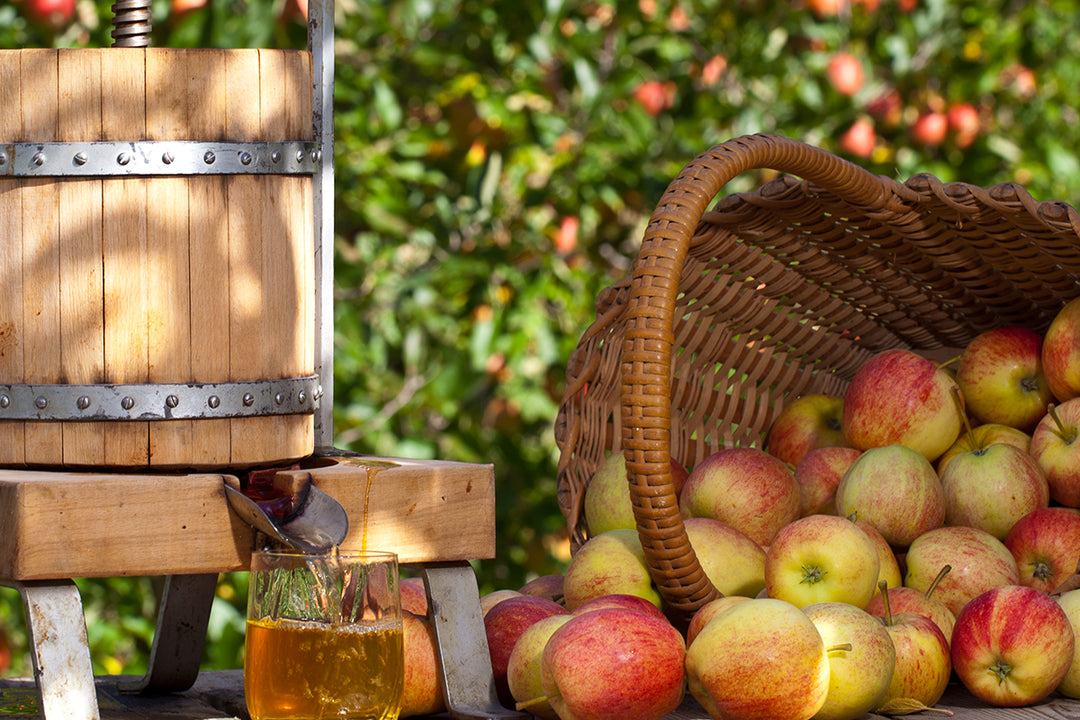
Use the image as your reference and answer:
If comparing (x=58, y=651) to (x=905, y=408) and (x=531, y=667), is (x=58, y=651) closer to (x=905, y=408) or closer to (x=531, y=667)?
(x=531, y=667)

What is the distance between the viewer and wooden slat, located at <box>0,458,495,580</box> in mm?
1090

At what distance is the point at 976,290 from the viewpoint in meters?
1.78

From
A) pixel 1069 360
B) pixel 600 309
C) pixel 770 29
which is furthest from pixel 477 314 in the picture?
pixel 1069 360

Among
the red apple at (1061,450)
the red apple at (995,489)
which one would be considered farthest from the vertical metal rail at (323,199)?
the red apple at (1061,450)

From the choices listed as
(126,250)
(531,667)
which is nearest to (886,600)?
(531,667)

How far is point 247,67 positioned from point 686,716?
0.76 metres

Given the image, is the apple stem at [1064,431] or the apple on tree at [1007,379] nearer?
the apple stem at [1064,431]

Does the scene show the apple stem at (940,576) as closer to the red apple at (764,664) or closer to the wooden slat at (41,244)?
the red apple at (764,664)

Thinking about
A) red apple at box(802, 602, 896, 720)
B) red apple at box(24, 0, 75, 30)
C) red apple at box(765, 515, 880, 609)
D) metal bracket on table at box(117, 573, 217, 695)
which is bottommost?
metal bracket on table at box(117, 573, 217, 695)

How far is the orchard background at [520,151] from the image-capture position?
9.29ft

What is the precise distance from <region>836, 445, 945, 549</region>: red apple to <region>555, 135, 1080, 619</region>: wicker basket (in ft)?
0.78

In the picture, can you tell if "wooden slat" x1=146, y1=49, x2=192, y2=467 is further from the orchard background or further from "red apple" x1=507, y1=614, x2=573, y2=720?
the orchard background

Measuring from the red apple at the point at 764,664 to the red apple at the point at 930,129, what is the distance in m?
2.32

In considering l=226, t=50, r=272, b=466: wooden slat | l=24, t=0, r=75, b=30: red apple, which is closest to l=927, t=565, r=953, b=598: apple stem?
l=226, t=50, r=272, b=466: wooden slat
